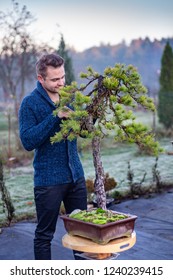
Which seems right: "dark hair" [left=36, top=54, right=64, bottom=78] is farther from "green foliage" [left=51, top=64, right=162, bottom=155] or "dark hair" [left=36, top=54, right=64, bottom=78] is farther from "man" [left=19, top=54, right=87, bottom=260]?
"green foliage" [left=51, top=64, right=162, bottom=155]

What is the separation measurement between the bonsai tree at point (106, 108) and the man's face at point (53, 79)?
4.9 inches

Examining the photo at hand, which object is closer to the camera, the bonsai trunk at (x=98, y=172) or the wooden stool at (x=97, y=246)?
the wooden stool at (x=97, y=246)

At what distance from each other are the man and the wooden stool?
198 mm

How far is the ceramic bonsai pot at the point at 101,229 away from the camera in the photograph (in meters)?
1.92

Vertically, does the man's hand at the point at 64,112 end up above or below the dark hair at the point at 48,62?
below

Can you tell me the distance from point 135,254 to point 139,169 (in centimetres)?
391

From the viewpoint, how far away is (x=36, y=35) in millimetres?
10086

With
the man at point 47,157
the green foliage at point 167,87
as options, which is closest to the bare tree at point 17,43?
the green foliage at point 167,87

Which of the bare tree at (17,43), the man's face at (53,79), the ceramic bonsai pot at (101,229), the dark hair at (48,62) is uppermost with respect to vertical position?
the bare tree at (17,43)

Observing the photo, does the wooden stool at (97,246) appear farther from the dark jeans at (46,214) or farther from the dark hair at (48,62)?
the dark hair at (48,62)

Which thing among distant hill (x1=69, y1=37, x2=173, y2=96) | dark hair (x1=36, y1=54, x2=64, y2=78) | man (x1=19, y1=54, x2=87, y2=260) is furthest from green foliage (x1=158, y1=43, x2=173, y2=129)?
dark hair (x1=36, y1=54, x2=64, y2=78)

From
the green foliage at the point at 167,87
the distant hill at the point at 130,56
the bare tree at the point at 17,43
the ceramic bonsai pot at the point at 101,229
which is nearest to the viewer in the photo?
the ceramic bonsai pot at the point at 101,229

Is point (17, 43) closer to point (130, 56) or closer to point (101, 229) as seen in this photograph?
point (130, 56)
